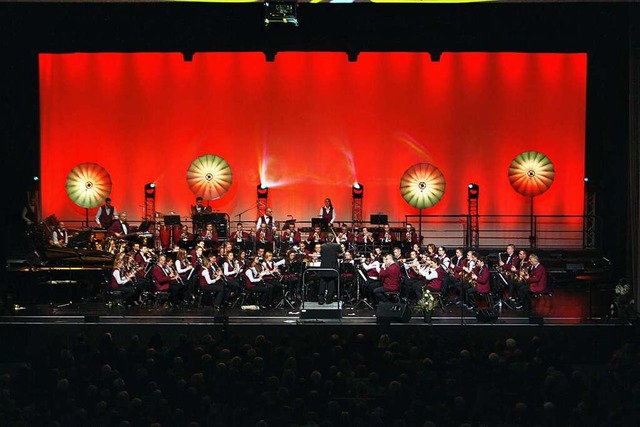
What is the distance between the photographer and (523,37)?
A: 800 inches

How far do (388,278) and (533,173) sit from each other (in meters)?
5.53

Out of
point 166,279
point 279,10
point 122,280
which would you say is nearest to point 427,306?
point 166,279

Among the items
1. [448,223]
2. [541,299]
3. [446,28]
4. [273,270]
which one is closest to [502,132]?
[448,223]

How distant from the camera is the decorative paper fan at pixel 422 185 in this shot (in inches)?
870

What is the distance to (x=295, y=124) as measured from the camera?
23.6 metres

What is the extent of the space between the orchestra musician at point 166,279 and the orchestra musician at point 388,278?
3364 mm

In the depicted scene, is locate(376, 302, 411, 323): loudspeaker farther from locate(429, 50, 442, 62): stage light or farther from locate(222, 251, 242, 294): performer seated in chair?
locate(429, 50, 442, 62): stage light

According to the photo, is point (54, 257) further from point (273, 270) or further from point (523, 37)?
point (523, 37)

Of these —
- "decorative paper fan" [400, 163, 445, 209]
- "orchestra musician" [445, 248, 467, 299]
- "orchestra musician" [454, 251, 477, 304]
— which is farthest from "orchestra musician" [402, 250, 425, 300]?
"decorative paper fan" [400, 163, 445, 209]

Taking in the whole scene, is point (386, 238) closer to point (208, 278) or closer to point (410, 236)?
point (410, 236)

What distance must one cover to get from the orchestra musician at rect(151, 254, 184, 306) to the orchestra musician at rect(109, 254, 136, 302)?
41 cm

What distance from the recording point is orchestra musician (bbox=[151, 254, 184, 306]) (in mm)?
17875

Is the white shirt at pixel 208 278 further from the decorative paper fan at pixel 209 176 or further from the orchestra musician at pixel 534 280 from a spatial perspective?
the orchestra musician at pixel 534 280

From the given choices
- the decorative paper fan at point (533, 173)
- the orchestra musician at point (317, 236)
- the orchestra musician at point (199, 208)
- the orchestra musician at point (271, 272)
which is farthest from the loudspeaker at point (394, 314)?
the decorative paper fan at point (533, 173)
